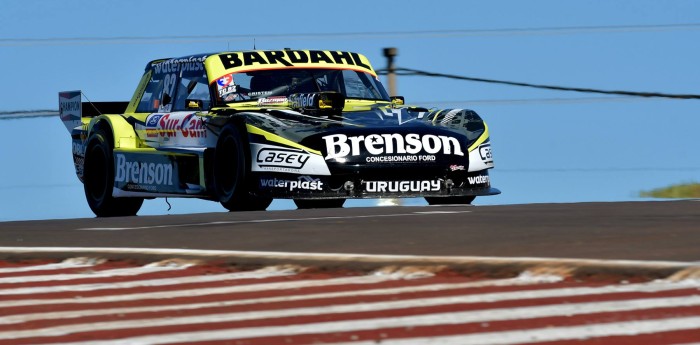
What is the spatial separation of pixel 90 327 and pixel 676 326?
2369 millimetres

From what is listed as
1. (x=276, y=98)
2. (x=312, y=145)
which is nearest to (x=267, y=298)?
(x=312, y=145)

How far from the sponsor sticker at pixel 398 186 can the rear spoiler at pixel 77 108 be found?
5.72 metres

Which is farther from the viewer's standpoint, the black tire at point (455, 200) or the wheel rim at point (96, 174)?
the wheel rim at point (96, 174)

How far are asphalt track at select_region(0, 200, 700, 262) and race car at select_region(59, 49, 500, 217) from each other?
1.16 meters

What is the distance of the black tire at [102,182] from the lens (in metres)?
19.7

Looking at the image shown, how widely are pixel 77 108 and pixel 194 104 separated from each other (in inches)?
138

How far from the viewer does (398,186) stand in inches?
654

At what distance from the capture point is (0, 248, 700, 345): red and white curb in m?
6.46

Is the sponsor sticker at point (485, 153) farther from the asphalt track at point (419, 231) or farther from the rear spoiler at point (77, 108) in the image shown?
the rear spoiler at point (77, 108)

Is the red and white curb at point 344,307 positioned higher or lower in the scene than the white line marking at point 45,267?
higher

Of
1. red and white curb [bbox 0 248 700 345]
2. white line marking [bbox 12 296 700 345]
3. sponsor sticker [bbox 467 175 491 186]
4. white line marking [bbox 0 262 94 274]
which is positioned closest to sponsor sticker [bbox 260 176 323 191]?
sponsor sticker [bbox 467 175 491 186]

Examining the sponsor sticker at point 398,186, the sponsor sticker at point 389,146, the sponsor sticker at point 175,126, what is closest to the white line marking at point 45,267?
the sponsor sticker at point 389,146

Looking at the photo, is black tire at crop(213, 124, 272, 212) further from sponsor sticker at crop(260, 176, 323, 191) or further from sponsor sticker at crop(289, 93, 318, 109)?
sponsor sticker at crop(289, 93, 318, 109)

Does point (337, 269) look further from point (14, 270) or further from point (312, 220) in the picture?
point (312, 220)
